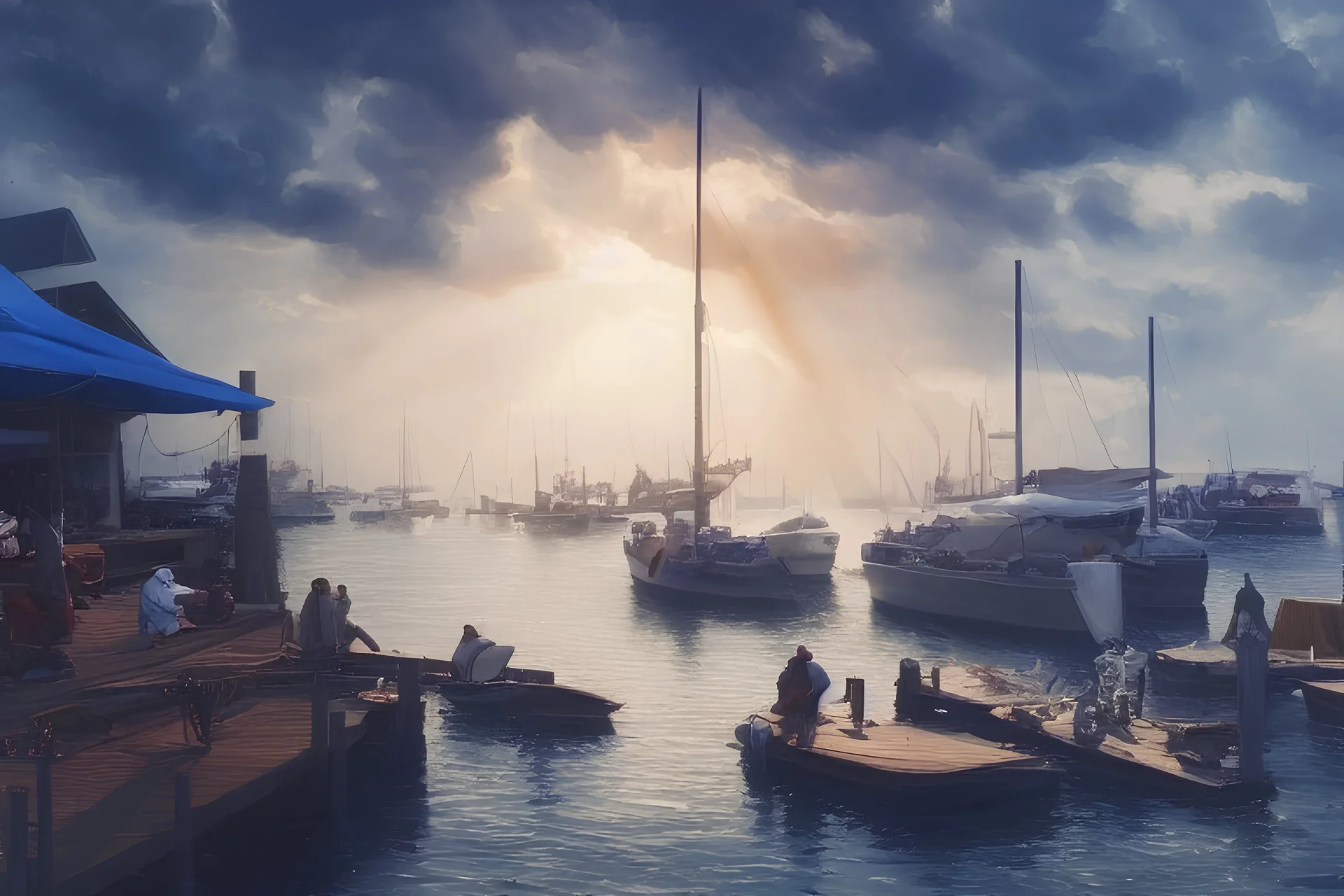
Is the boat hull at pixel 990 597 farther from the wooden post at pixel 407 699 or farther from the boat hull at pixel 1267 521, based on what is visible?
the boat hull at pixel 1267 521

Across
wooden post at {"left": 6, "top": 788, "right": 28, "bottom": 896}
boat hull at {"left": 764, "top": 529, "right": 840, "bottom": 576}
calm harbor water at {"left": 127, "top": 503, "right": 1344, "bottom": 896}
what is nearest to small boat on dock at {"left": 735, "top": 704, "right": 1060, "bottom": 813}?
calm harbor water at {"left": 127, "top": 503, "right": 1344, "bottom": 896}

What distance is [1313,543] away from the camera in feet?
363

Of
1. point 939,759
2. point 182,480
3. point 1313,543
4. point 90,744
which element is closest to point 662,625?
point 939,759

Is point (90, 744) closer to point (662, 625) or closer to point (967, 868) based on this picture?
point (967, 868)

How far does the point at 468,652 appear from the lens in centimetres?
2273

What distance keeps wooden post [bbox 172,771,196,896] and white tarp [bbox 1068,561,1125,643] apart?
108ft

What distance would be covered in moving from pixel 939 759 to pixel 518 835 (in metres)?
7.16

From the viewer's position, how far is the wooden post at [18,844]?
31.3 ft

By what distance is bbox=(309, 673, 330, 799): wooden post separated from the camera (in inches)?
586

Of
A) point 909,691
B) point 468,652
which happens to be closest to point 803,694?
point 909,691

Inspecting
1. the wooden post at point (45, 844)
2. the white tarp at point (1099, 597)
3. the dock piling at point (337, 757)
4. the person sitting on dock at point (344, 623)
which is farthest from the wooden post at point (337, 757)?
the white tarp at point (1099, 597)

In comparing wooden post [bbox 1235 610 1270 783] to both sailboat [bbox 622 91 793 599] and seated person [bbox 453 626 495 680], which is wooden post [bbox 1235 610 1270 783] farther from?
sailboat [bbox 622 91 793 599]

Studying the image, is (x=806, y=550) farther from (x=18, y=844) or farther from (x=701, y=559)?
(x=18, y=844)

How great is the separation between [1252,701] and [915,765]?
19.9 feet
